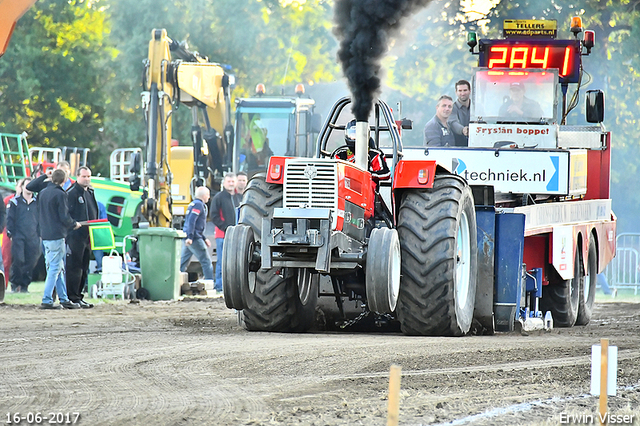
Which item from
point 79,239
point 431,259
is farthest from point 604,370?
point 79,239

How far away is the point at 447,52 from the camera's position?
116 ft

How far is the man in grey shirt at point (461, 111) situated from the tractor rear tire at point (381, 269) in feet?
18.9

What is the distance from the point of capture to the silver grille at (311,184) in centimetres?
959

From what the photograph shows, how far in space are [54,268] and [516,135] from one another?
250 inches

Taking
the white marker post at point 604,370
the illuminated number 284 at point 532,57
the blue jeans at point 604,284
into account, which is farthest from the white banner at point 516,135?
the blue jeans at point 604,284

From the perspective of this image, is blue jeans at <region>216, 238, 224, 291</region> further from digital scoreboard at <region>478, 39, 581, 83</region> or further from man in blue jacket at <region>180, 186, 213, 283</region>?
digital scoreboard at <region>478, 39, 581, 83</region>

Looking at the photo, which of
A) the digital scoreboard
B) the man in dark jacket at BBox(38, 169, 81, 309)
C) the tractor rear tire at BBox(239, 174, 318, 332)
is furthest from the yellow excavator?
the tractor rear tire at BBox(239, 174, 318, 332)

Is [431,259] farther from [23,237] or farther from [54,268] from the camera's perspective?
[23,237]

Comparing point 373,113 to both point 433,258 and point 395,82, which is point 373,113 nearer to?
point 433,258

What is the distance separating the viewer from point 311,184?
31.8ft

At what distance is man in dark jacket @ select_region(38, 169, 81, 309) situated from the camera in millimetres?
14781

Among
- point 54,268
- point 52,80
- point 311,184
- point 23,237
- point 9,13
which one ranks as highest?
point 52,80

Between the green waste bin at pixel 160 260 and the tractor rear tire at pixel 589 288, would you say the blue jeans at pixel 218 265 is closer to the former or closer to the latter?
the green waste bin at pixel 160 260

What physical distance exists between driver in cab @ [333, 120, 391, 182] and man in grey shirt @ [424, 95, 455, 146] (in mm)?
4228
